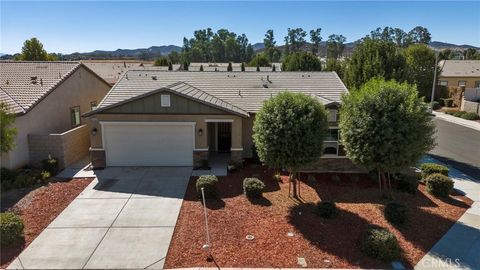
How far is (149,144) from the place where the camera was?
17172mm

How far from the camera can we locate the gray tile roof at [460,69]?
159 feet

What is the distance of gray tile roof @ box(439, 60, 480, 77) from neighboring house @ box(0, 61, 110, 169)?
46.5m

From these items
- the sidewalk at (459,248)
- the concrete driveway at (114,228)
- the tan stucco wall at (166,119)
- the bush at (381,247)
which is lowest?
the sidewalk at (459,248)

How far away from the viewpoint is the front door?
19.6m

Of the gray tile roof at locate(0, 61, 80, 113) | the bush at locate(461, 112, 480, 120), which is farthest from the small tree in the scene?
the bush at locate(461, 112, 480, 120)

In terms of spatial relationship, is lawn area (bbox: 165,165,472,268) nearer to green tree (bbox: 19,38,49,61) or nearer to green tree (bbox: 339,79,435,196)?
green tree (bbox: 339,79,435,196)

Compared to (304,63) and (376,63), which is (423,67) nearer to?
(304,63)

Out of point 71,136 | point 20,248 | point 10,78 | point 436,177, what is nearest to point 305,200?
point 436,177

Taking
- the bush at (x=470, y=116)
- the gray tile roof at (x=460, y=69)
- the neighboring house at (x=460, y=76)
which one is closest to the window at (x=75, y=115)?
the bush at (x=470, y=116)

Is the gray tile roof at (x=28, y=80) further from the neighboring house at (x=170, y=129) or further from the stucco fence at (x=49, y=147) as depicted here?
the neighboring house at (x=170, y=129)

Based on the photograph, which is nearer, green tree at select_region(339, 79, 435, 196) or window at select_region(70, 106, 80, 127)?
green tree at select_region(339, 79, 435, 196)

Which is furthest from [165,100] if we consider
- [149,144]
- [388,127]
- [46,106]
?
[388,127]

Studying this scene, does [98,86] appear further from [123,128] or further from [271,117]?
[271,117]
